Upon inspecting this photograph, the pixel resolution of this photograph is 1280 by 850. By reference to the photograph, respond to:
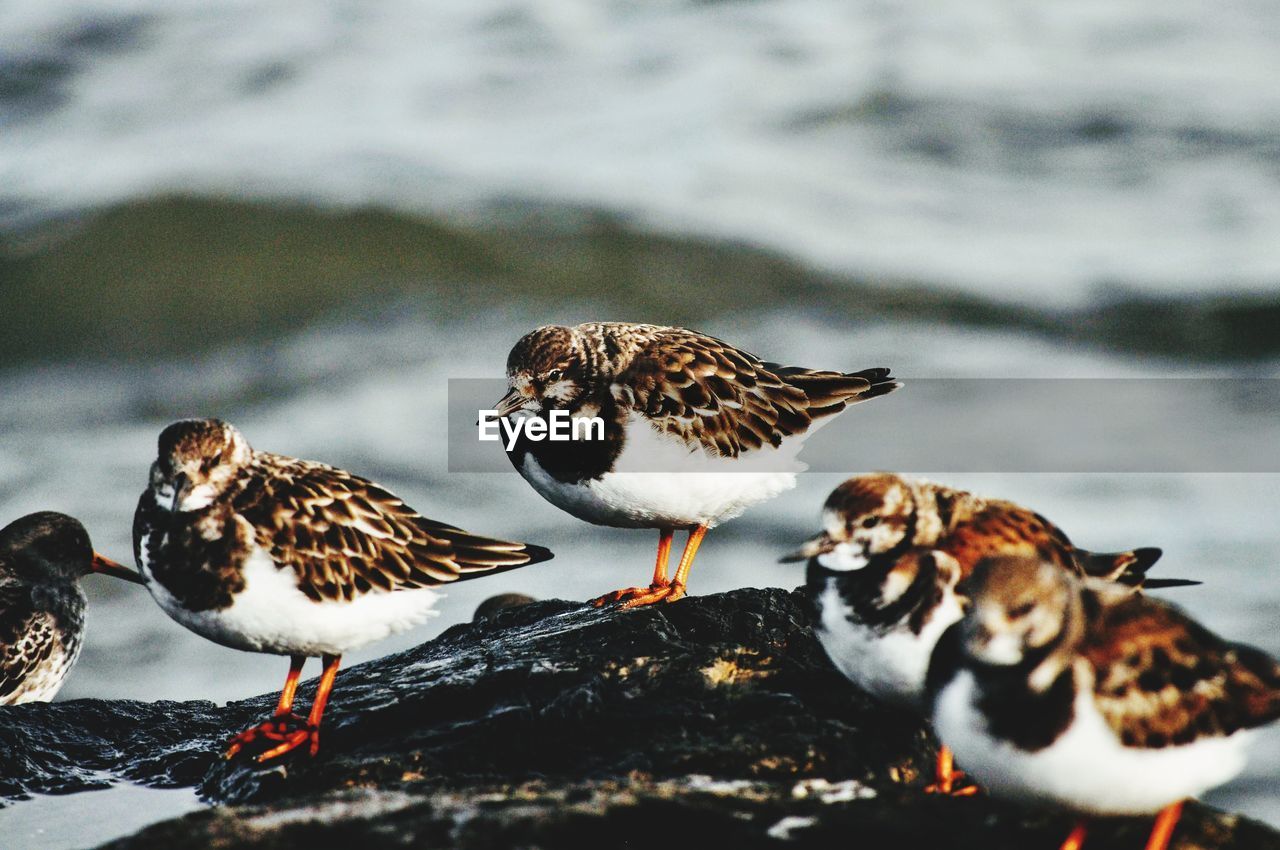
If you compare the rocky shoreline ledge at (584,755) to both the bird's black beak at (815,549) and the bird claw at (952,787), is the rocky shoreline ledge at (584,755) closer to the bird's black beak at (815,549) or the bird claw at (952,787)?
the bird claw at (952,787)

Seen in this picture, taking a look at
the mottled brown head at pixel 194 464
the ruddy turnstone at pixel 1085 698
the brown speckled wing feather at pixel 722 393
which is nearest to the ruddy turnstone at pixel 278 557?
the mottled brown head at pixel 194 464

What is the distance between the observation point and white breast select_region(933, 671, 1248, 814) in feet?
12.2

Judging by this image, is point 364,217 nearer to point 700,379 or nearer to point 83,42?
point 83,42

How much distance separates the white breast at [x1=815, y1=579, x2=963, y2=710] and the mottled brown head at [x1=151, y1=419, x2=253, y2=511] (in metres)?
1.97

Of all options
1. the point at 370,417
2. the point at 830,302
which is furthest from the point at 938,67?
the point at 370,417

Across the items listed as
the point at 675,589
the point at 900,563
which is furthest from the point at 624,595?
the point at 900,563

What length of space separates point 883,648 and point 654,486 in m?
1.80

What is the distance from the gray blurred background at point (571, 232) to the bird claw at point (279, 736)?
5487 millimetres

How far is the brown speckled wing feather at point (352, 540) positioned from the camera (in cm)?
478

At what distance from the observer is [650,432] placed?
19.6ft

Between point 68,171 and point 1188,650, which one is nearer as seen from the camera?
point 1188,650

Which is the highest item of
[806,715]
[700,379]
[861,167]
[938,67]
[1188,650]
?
[938,67]

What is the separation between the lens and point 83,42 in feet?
64.6

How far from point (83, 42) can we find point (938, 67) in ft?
36.7
